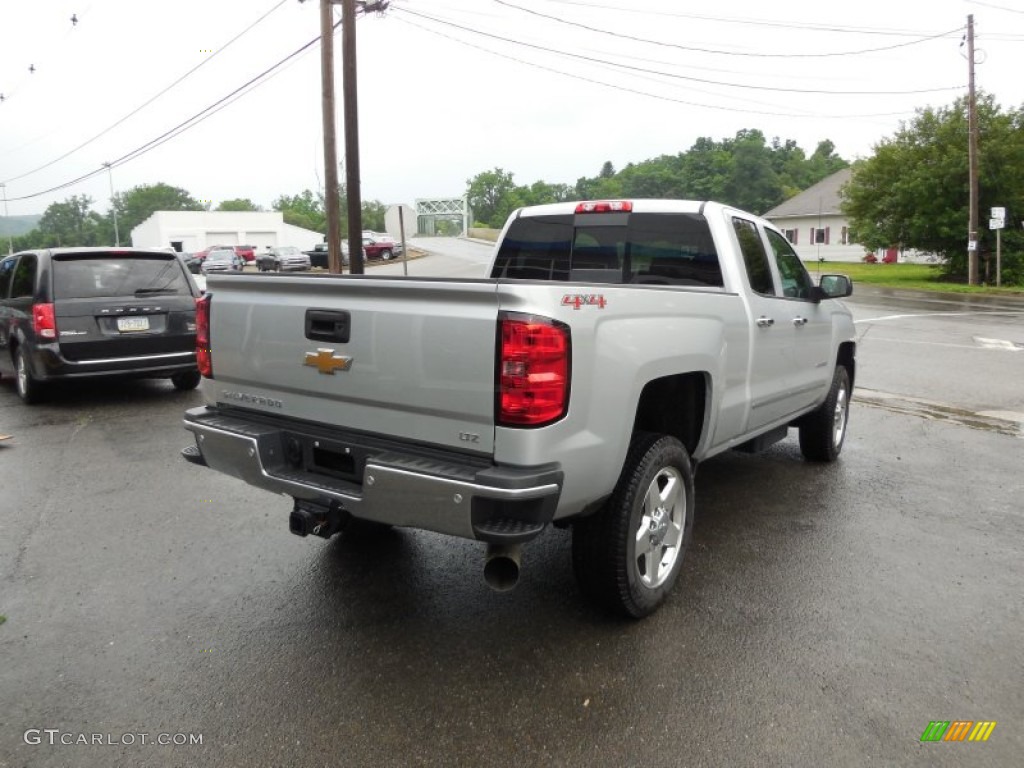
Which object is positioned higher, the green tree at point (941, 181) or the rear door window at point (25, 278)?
the green tree at point (941, 181)

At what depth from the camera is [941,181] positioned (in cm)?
3195

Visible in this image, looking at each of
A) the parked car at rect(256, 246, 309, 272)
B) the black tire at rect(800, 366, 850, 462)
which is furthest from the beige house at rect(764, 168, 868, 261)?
the black tire at rect(800, 366, 850, 462)

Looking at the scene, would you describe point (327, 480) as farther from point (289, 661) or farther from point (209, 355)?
point (209, 355)

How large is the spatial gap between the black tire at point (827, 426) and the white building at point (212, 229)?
248ft

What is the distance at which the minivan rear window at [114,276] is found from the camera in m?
8.23

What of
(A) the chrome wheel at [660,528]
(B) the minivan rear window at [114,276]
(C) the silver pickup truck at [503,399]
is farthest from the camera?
(B) the minivan rear window at [114,276]

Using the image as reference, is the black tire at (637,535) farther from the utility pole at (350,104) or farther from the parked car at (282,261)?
the parked car at (282,261)

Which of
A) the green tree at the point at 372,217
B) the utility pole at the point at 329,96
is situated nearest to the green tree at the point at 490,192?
the green tree at the point at 372,217

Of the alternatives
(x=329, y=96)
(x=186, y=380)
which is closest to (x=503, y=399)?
(x=186, y=380)

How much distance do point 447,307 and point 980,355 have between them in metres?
12.4

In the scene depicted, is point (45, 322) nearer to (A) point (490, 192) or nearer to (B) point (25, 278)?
(B) point (25, 278)

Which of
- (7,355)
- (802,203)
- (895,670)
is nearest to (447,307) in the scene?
(895,670)

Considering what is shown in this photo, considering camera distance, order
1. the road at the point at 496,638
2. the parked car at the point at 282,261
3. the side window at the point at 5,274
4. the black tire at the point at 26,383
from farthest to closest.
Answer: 1. the parked car at the point at 282,261
2. the side window at the point at 5,274
3. the black tire at the point at 26,383
4. the road at the point at 496,638

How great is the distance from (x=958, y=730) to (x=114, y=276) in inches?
335
